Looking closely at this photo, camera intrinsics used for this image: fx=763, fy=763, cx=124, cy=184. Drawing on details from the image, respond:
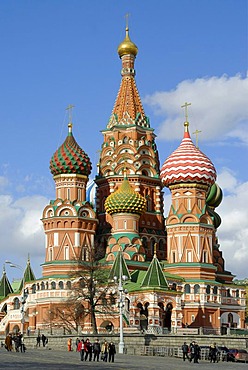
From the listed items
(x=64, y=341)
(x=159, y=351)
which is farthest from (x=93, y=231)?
(x=159, y=351)

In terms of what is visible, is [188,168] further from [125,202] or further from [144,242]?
[144,242]

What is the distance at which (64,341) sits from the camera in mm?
48438

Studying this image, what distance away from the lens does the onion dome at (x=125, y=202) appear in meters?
65.8

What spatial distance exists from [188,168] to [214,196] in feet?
27.8

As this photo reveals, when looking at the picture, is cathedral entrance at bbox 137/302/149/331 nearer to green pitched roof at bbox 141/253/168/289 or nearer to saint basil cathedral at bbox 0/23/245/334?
saint basil cathedral at bbox 0/23/245/334

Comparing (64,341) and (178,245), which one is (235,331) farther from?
(64,341)

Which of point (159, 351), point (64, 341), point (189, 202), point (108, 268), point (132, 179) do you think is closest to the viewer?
point (159, 351)

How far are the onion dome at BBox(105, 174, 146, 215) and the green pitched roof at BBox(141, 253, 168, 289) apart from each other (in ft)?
26.1

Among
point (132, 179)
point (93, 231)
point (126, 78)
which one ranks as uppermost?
point (126, 78)

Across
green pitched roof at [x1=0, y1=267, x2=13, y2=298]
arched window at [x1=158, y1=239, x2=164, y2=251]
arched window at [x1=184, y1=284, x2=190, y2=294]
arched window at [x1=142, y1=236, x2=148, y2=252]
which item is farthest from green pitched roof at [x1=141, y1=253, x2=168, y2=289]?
green pitched roof at [x1=0, y1=267, x2=13, y2=298]

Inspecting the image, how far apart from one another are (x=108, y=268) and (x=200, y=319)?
871 cm

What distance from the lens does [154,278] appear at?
5875 cm

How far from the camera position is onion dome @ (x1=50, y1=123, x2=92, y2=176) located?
6650 cm

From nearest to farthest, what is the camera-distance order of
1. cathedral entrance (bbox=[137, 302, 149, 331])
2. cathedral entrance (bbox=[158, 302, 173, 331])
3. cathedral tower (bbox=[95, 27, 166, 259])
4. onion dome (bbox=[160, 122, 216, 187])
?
cathedral entrance (bbox=[137, 302, 149, 331]), cathedral entrance (bbox=[158, 302, 173, 331]), onion dome (bbox=[160, 122, 216, 187]), cathedral tower (bbox=[95, 27, 166, 259])
